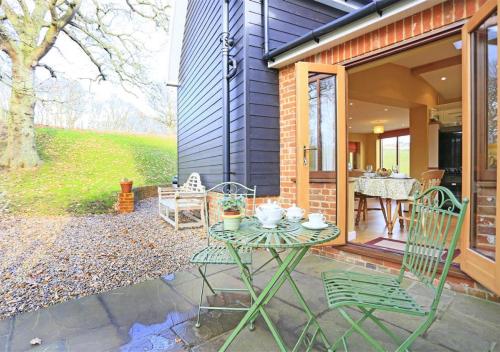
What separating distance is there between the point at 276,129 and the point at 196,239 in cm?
199

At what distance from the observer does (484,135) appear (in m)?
2.12

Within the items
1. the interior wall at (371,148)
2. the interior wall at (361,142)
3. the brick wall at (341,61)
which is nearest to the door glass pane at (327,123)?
the brick wall at (341,61)

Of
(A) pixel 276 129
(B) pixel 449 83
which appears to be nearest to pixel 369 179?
(A) pixel 276 129

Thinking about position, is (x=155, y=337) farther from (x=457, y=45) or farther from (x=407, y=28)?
(x=457, y=45)

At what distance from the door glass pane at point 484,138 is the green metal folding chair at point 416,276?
84 cm

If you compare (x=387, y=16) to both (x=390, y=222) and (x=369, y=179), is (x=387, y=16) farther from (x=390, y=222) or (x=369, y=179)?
(x=390, y=222)

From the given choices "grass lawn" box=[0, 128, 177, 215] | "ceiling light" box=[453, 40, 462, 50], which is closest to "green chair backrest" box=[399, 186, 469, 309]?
"ceiling light" box=[453, 40, 462, 50]

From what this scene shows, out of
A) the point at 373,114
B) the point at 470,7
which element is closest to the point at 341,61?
the point at 470,7

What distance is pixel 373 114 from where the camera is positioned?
28.0 ft

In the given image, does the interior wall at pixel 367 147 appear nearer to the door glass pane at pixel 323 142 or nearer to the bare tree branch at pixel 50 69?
the door glass pane at pixel 323 142

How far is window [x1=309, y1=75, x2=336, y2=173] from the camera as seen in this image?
319 centimetres

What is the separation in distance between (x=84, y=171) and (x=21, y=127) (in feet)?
7.24

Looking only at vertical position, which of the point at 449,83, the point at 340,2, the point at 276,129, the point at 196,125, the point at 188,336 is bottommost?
the point at 188,336

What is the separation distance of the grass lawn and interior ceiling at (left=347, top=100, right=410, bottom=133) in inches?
278
